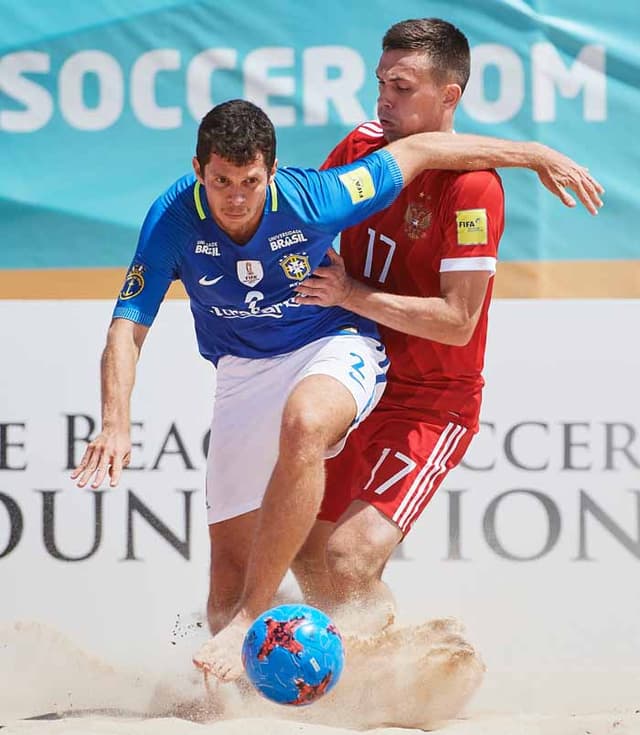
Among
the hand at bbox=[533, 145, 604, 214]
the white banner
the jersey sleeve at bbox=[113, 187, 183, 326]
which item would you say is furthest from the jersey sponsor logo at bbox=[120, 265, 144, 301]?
the hand at bbox=[533, 145, 604, 214]

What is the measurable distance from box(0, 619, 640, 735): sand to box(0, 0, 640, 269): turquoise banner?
1.69m

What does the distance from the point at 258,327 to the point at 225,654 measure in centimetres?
114

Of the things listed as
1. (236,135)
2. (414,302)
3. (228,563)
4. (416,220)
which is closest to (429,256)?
(416,220)

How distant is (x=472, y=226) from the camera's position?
14.1 ft

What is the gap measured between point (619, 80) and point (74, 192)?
2341mm

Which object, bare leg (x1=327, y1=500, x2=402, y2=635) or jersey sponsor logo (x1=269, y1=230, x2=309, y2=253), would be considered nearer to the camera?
jersey sponsor logo (x1=269, y1=230, x2=309, y2=253)

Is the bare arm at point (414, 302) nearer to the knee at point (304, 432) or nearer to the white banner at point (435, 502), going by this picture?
the knee at point (304, 432)

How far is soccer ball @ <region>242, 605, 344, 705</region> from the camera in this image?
3541 millimetres

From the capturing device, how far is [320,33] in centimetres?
528

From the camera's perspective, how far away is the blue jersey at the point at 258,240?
4020 millimetres

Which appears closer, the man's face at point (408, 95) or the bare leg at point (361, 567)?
the bare leg at point (361, 567)

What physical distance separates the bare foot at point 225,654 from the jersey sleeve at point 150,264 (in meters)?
1.01

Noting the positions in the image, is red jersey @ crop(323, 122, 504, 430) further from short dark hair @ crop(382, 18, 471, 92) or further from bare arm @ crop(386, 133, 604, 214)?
short dark hair @ crop(382, 18, 471, 92)

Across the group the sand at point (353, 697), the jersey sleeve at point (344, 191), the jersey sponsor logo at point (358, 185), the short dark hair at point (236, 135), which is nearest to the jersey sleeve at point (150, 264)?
the short dark hair at point (236, 135)
